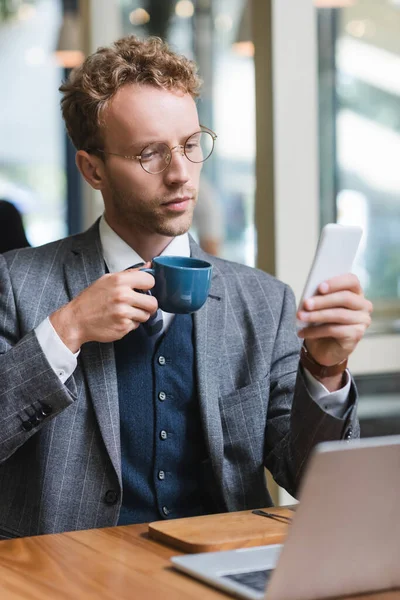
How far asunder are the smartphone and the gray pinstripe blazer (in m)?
0.29

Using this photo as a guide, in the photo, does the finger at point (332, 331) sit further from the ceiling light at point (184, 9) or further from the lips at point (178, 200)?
the ceiling light at point (184, 9)

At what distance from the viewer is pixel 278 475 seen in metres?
1.80

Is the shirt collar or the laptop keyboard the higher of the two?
the shirt collar

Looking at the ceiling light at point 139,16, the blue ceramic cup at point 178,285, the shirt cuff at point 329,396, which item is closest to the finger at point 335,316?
the shirt cuff at point 329,396

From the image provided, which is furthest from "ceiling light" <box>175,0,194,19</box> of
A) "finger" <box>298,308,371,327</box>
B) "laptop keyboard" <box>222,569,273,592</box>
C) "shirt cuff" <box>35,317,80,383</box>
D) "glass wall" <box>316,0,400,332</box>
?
"laptop keyboard" <box>222,569,273,592</box>

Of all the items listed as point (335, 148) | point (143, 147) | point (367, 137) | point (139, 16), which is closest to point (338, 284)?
point (143, 147)

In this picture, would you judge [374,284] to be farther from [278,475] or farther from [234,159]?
[234,159]

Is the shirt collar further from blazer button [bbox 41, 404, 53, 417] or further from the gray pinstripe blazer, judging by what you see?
blazer button [bbox 41, 404, 53, 417]

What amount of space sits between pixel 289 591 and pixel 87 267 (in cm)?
99

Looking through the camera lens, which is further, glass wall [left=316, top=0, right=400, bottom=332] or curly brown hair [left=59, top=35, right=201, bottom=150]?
glass wall [left=316, top=0, right=400, bottom=332]

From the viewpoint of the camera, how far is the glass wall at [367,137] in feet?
8.86

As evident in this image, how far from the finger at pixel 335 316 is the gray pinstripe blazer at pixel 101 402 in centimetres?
18

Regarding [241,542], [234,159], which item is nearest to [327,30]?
[241,542]

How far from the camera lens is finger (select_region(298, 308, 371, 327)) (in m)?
1.44
